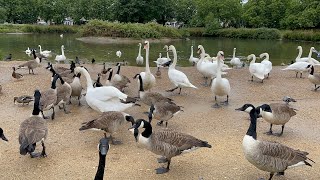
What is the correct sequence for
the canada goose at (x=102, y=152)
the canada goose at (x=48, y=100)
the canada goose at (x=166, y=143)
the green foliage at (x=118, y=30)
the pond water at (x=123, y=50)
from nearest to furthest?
the canada goose at (x=102, y=152) < the canada goose at (x=166, y=143) < the canada goose at (x=48, y=100) < the pond water at (x=123, y=50) < the green foliage at (x=118, y=30)

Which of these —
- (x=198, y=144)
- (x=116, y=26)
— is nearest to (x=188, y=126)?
(x=198, y=144)

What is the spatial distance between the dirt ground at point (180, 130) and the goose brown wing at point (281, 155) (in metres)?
0.55

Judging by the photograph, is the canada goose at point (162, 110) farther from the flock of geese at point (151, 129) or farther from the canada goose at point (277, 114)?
the canada goose at point (277, 114)

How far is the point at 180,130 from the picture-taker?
9.29 metres

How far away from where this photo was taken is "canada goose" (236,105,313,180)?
20.0 ft

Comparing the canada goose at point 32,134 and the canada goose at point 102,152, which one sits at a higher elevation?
the canada goose at point 102,152

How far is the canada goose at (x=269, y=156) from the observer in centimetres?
609

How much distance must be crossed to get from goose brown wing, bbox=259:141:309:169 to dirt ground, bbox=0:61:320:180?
546mm

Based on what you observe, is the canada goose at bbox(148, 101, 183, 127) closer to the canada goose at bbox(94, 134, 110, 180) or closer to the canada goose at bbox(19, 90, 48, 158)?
the canada goose at bbox(19, 90, 48, 158)

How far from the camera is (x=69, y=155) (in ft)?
24.4

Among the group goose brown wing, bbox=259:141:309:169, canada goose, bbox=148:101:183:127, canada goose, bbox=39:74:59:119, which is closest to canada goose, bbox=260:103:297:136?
goose brown wing, bbox=259:141:309:169

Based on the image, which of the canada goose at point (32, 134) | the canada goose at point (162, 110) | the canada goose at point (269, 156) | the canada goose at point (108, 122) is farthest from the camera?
the canada goose at point (162, 110)

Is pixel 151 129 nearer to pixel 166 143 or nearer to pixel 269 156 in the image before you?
pixel 166 143

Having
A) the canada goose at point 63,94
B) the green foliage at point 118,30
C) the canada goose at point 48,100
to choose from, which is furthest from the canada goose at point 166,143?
the green foliage at point 118,30
